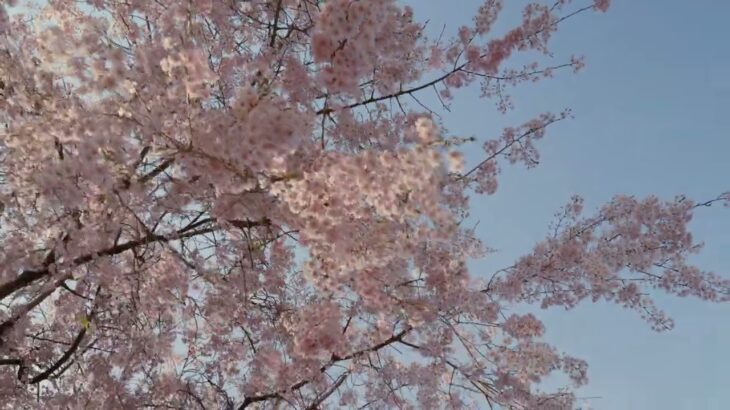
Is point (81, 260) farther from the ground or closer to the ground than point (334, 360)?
closer to the ground

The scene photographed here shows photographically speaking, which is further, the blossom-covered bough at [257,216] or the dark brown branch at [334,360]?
the dark brown branch at [334,360]

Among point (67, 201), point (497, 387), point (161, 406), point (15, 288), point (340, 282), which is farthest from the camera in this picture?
point (161, 406)

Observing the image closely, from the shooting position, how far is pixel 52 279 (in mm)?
4895

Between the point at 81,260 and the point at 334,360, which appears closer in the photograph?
the point at 81,260

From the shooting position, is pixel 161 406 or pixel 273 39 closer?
pixel 273 39

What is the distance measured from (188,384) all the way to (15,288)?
2.59 meters

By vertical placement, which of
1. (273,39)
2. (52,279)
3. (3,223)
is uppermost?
(273,39)

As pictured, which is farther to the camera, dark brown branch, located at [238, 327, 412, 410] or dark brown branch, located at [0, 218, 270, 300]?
dark brown branch, located at [238, 327, 412, 410]

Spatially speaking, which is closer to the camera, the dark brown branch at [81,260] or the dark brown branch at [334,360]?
the dark brown branch at [81,260]

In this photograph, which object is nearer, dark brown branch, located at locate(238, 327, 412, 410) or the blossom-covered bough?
the blossom-covered bough

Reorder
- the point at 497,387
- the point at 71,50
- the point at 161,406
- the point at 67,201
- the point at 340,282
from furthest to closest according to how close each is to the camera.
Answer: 1. the point at 161,406
2. the point at 497,387
3. the point at 340,282
4. the point at 71,50
5. the point at 67,201

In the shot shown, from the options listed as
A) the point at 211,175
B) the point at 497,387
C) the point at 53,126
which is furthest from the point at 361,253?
the point at 497,387

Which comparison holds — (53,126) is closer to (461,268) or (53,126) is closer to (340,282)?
(340,282)

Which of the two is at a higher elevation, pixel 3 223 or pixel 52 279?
pixel 3 223
